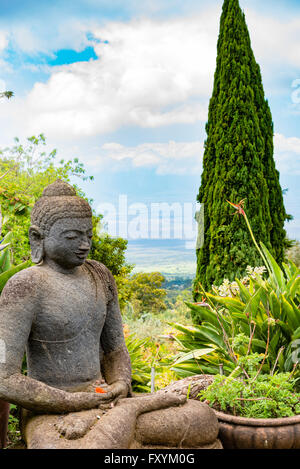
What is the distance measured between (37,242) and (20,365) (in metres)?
0.72

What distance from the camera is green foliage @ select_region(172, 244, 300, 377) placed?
3.80 m

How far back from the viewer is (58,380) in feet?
8.49

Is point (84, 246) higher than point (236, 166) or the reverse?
the reverse

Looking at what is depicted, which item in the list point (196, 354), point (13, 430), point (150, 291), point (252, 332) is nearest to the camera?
point (13, 430)

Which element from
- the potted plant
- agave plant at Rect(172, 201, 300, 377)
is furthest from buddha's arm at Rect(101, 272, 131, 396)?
agave plant at Rect(172, 201, 300, 377)

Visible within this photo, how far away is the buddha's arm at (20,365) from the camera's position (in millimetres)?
2361

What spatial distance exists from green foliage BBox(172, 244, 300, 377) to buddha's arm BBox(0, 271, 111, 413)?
158 cm

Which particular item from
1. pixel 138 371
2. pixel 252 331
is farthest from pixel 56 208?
pixel 138 371

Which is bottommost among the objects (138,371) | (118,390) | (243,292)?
(138,371)

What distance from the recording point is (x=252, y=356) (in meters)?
3.22

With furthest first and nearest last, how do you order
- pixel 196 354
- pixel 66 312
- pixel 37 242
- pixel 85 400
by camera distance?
pixel 196 354, pixel 37 242, pixel 66 312, pixel 85 400

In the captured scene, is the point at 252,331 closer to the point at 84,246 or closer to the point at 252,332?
the point at 252,332

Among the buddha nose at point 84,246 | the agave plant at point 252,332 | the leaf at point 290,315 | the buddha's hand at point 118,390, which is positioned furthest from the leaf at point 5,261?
the leaf at point 290,315

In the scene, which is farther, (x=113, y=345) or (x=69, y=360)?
(x=113, y=345)
